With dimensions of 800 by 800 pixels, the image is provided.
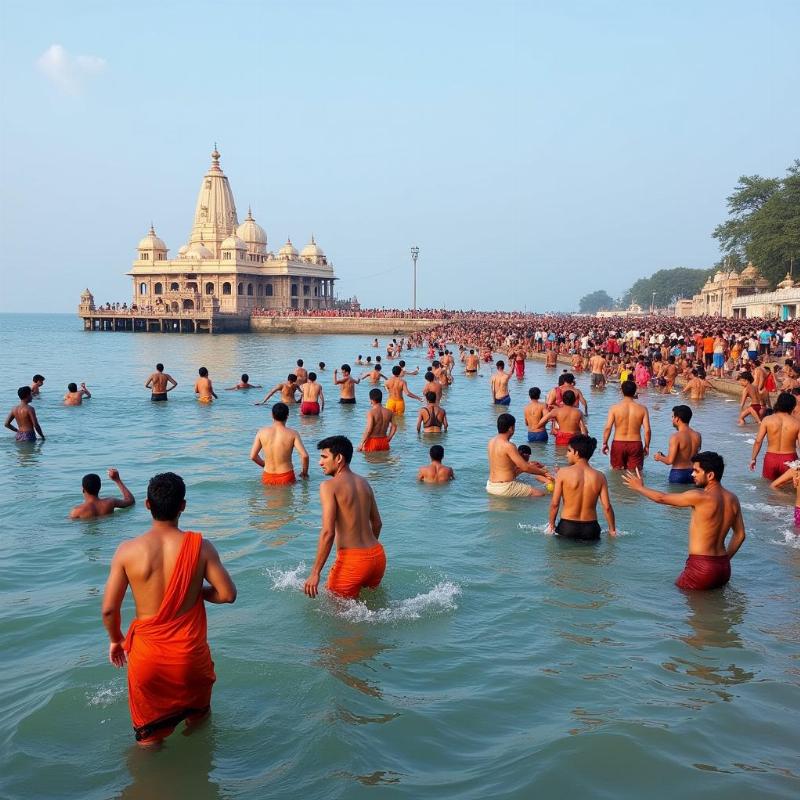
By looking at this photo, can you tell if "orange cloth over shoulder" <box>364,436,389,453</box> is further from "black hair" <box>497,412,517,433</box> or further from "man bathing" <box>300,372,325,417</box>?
"man bathing" <box>300,372,325,417</box>

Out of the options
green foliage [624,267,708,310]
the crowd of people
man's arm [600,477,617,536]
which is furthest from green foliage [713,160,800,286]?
green foliage [624,267,708,310]

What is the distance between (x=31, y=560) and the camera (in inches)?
274

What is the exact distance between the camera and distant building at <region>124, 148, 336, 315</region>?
74688 mm

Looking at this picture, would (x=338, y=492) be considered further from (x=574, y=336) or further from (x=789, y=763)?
(x=574, y=336)

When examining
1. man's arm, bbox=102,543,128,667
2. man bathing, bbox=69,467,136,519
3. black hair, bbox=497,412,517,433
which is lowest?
man bathing, bbox=69,467,136,519

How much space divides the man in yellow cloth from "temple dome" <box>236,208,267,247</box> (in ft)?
265

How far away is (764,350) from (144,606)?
23.9 m

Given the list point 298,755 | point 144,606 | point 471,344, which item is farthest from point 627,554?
point 471,344

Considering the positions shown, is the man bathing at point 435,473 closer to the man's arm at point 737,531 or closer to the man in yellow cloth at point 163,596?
the man's arm at point 737,531

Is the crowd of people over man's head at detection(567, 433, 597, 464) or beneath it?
beneath

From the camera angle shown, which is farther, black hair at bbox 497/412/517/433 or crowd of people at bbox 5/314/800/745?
black hair at bbox 497/412/517/433

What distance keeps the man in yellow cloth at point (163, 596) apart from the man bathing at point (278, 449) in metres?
4.98

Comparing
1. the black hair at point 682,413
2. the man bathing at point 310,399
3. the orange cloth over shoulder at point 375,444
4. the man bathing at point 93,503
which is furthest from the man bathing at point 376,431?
the black hair at point 682,413

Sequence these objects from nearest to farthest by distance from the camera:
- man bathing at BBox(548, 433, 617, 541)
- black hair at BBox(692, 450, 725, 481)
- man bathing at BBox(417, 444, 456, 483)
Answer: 1. black hair at BBox(692, 450, 725, 481)
2. man bathing at BBox(548, 433, 617, 541)
3. man bathing at BBox(417, 444, 456, 483)
